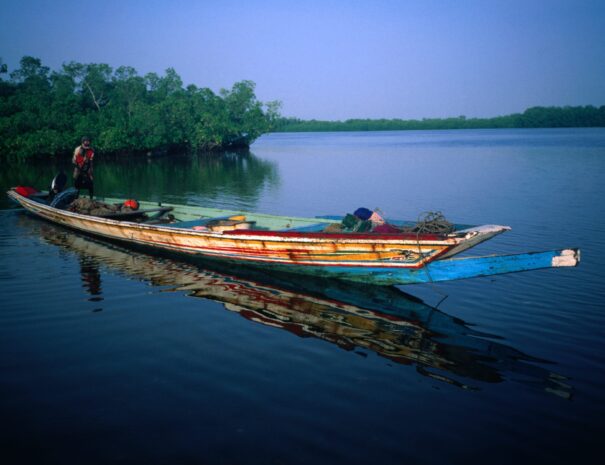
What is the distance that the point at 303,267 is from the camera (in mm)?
8523

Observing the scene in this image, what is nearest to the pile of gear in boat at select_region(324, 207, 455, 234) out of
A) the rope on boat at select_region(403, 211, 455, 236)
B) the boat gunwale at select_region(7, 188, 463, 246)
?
the rope on boat at select_region(403, 211, 455, 236)

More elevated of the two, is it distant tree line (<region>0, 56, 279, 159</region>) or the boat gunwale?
distant tree line (<region>0, 56, 279, 159</region>)

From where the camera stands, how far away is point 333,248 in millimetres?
7855

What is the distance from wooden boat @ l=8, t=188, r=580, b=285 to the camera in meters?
6.81

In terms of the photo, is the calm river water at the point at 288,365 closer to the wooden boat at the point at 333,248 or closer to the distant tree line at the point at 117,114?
the wooden boat at the point at 333,248

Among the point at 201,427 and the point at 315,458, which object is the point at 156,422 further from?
the point at 315,458

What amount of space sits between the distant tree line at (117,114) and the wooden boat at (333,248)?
112 ft

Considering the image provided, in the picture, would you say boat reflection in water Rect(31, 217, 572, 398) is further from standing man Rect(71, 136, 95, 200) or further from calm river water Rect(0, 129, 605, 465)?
standing man Rect(71, 136, 95, 200)

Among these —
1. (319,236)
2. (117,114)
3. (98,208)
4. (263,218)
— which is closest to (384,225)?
(319,236)

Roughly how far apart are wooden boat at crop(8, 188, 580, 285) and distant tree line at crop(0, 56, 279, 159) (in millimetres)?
34136

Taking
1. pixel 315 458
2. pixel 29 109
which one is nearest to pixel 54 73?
pixel 29 109

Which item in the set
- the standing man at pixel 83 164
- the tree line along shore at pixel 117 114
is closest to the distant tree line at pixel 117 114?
the tree line along shore at pixel 117 114

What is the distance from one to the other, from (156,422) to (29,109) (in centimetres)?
4825

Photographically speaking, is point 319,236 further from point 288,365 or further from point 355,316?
point 288,365
